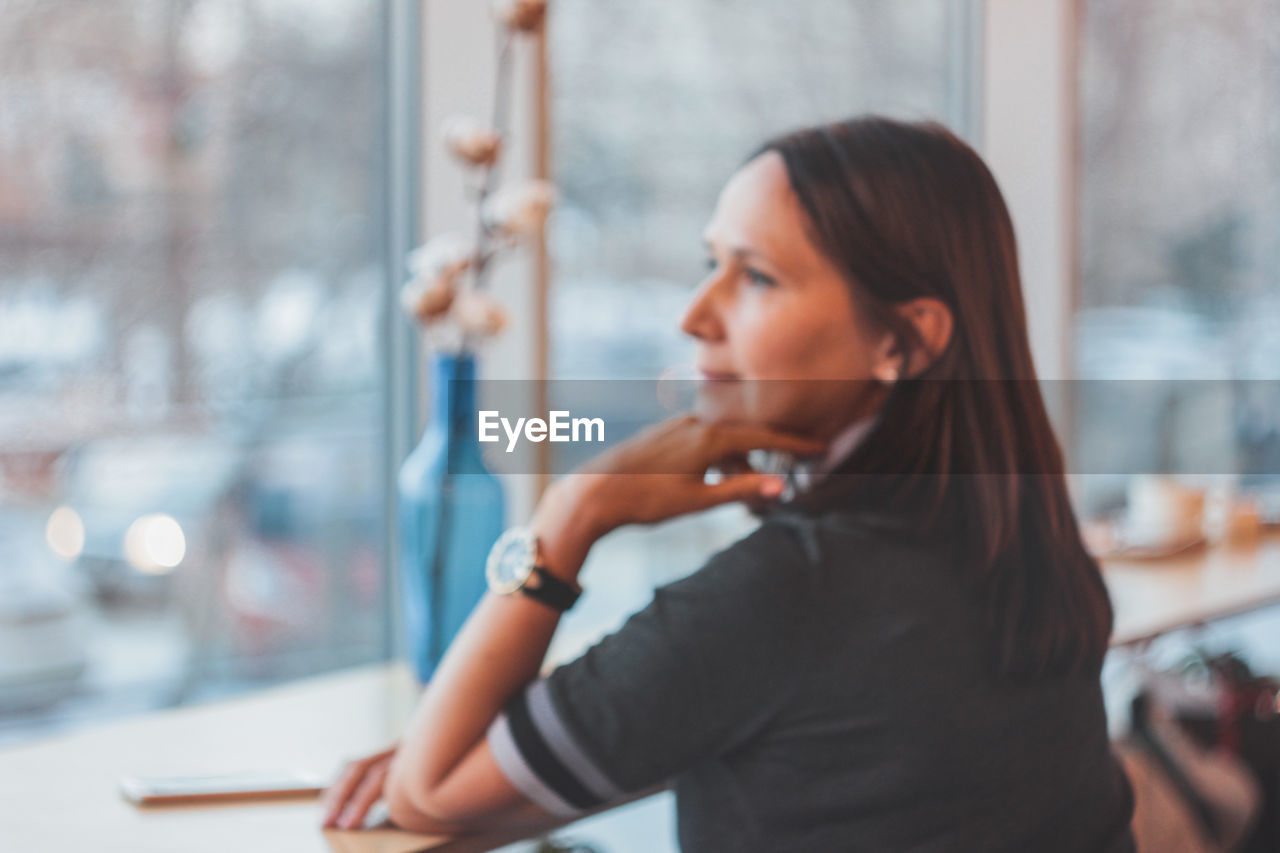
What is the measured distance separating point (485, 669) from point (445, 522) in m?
0.43

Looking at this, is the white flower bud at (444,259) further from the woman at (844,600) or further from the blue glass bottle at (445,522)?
the woman at (844,600)

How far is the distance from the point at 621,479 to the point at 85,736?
65 cm

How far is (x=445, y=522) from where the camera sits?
4.07 ft

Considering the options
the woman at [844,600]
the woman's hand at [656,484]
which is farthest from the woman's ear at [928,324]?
the woman's hand at [656,484]

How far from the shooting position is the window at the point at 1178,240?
246 centimetres

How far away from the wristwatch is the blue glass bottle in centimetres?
37

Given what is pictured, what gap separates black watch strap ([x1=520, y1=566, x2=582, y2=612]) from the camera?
0.84 metres

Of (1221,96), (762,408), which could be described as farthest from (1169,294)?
(762,408)

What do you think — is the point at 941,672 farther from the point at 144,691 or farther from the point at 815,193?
the point at 144,691

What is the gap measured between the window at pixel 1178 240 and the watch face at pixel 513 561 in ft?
6.06

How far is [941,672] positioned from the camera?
73 cm

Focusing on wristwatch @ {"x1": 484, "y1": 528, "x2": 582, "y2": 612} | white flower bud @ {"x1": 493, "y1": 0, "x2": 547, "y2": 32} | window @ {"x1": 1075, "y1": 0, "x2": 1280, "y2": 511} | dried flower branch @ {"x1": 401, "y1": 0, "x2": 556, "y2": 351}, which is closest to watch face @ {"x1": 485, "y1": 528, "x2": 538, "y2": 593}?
wristwatch @ {"x1": 484, "y1": 528, "x2": 582, "y2": 612}

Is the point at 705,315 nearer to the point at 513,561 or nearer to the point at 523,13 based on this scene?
the point at 513,561

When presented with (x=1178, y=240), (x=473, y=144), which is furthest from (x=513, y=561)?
(x=1178, y=240)
